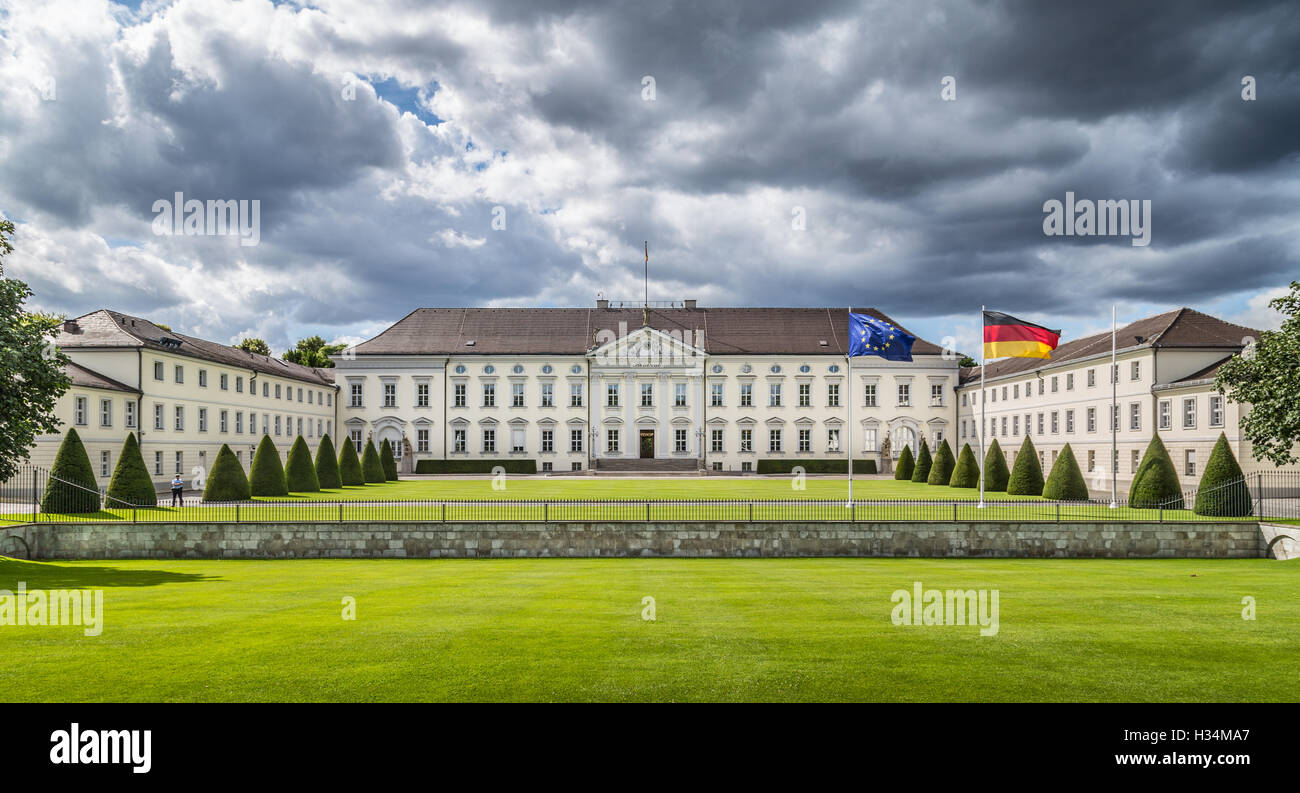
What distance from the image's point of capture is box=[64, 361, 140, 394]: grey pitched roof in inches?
1555

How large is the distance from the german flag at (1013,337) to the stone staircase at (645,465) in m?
33.3

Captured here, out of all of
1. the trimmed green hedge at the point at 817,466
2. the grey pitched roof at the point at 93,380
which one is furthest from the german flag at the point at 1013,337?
the grey pitched roof at the point at 93,380

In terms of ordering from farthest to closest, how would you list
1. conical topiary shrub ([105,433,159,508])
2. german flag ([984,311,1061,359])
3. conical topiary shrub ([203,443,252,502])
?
1. conical topiary shrub ([203,443,252,502])
2. german flag ([984,311,1061,359])
3. conical topiary shrub ([105,433,159,508])

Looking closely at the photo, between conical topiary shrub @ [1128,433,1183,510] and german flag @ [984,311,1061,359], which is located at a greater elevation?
german flag @ [984,311,1061,359]

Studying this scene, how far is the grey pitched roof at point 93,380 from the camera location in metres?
39.5

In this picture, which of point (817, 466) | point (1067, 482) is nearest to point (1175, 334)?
point (1067, 482)

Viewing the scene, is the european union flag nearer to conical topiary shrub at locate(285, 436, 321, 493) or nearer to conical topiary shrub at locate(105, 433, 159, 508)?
conical topiary shrub at locate(105, 433, 159, 508)

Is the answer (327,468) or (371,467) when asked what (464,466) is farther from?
(327,468)

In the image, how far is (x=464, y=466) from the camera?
63906 mm

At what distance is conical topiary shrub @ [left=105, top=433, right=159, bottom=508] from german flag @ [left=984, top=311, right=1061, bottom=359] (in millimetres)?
33322

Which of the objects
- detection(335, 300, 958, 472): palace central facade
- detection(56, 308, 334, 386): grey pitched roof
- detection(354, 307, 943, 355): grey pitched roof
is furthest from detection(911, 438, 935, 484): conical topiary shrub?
detection(56, 308, 334, 386): grey pitched roof

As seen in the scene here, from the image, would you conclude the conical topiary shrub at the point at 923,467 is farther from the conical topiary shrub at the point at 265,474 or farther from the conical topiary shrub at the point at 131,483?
the conical topiary shrub at the point at 131,483

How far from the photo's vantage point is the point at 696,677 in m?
8.41
